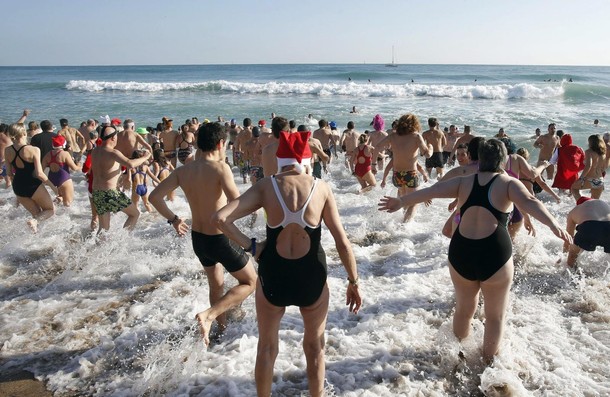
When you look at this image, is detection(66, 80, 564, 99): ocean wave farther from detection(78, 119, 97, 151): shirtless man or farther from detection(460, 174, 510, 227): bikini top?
detection(460, 174, 510, 227): bikini top

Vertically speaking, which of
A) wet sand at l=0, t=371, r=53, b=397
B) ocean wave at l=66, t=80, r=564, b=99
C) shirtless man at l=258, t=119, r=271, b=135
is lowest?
wet sand at l=0, t=371, r=53, b=397

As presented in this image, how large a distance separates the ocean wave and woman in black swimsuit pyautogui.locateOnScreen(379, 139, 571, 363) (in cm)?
3417

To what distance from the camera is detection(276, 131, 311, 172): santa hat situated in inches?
107

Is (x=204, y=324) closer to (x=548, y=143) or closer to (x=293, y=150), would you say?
(x=293, y=150)

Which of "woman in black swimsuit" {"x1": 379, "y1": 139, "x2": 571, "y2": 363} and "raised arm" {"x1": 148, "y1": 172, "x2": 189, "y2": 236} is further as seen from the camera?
"raised arm" {"x1": 148, "y1": 172, "x2": 189, "y2": 236}

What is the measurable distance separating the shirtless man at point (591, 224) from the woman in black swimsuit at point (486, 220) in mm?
2061

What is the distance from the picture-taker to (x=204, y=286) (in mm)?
5281

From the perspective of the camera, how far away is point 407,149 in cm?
698

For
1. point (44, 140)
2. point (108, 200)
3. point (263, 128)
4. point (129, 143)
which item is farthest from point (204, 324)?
point (263, 128)

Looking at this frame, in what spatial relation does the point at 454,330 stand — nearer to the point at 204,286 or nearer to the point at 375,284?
the point at 375,284

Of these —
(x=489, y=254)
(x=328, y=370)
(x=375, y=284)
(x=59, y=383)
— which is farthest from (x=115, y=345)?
(x=489, y=254)

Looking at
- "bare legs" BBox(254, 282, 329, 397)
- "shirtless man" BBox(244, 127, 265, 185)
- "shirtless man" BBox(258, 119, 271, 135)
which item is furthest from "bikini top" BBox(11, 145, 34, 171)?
"bare legs" BBox(254, 282, 329, 397)

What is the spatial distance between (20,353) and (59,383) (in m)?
0.68

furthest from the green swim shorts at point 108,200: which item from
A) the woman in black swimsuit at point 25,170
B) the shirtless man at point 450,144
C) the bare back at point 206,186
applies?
the shirtless man at point 450,144
